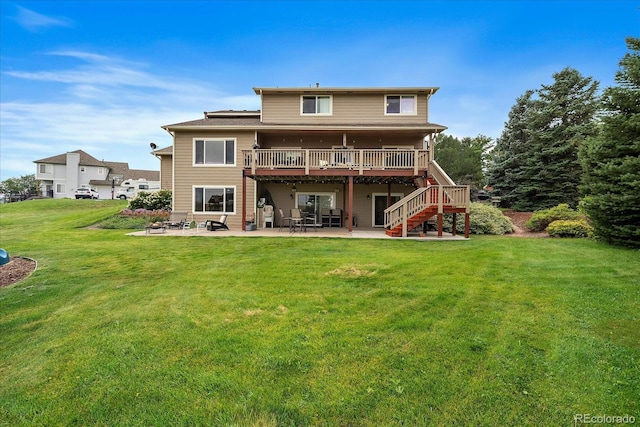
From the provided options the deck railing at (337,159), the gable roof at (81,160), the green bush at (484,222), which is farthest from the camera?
the gable roof at (81,160)

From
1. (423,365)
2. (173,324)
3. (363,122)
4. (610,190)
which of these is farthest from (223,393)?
(363,122)

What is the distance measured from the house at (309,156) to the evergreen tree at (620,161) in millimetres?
5286

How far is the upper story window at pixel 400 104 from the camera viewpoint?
16.9 m

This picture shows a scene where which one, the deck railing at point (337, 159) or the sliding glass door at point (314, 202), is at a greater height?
the deck railing at point (337, 159)

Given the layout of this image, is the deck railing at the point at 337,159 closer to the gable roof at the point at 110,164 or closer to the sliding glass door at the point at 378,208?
the sliding glass door at the point at 378,208

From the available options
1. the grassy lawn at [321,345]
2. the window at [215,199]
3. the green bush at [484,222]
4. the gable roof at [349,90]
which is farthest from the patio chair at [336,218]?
the grassy lawn at [321,345]

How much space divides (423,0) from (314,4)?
596cm

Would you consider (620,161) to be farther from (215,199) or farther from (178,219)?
(178,219)

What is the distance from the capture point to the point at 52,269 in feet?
22.4

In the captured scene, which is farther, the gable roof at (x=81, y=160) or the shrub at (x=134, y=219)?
the gable roof at (x=81, y=160)

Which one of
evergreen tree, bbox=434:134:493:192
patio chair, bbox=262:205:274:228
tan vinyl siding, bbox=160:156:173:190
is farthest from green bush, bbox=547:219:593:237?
tan vinyl siding, bbox=160:156:173:190

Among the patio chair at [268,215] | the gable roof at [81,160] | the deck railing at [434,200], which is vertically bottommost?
the patio chair at [268,215]

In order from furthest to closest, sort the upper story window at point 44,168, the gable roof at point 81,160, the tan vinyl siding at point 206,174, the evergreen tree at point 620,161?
the gable roof at point 81,160 → the upper story window at point 44,168 → the tan vinyl siding at point 206,174 → the evergreen tree at point 620,161

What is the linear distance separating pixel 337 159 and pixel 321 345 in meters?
11.7
